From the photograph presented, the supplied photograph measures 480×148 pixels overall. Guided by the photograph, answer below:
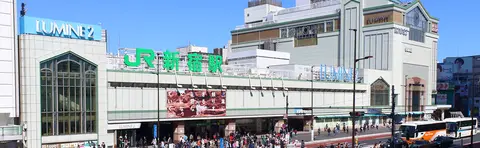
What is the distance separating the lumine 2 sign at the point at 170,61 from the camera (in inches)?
1890

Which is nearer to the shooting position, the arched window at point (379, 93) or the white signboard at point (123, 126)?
the white signboard at point (123, 126)

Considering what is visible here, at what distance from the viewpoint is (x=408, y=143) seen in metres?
51.0

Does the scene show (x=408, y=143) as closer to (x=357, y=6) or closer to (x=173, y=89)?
(x=173, y=89)

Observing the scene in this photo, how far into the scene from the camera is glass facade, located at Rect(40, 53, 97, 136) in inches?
1570

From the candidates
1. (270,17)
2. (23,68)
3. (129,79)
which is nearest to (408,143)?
(129,79)

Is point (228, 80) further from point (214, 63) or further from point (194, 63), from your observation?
point (194, 63)

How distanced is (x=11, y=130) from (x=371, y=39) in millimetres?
71444

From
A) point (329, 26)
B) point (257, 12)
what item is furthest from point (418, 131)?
point (257, 12)

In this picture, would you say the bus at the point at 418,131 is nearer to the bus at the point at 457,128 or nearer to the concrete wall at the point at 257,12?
the bus at the point at 457,128

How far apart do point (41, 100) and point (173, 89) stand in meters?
15.7

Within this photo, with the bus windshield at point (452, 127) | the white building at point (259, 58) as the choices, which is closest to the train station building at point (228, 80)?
the white building at point (259, 58)

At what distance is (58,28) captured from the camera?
40.3 metres

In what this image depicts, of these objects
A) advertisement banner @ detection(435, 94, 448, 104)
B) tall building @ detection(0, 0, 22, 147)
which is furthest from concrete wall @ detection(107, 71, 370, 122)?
advertisement banner @ detection(435, 94, 448, 104)

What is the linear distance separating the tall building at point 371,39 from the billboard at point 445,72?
115 feet
